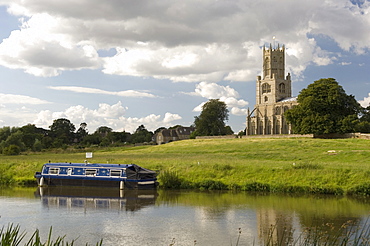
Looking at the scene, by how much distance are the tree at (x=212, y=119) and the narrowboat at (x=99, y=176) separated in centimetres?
6988

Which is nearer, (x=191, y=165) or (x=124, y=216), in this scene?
(x=124, y=216)

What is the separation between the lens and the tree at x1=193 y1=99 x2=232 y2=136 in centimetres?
10300

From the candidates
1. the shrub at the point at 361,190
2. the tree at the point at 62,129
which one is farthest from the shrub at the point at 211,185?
the tree at the point at 62,129

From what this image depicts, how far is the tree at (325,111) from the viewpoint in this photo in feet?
227

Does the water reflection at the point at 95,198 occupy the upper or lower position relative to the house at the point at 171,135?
lower

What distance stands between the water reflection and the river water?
0.18 ft

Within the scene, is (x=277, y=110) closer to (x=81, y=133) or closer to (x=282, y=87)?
(x=282, y=87)

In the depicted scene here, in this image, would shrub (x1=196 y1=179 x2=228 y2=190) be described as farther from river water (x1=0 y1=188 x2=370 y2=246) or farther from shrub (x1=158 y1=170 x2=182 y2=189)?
river water (x1=0 y1=188 x2=370 y2=246)

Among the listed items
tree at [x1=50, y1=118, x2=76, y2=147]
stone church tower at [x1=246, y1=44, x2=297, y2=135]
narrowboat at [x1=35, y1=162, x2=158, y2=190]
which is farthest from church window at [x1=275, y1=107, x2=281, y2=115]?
narrowboat at [x1=35, y1=162, x2=158, y2=190]

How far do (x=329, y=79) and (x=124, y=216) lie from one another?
63.7m

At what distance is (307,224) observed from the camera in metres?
19.0

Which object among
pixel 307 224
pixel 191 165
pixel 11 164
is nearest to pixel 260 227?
pixel 307 224

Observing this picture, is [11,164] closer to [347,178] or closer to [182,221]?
[182,221]

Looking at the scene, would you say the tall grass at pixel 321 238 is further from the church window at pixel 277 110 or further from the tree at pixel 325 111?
the church window at pixel 277 110
